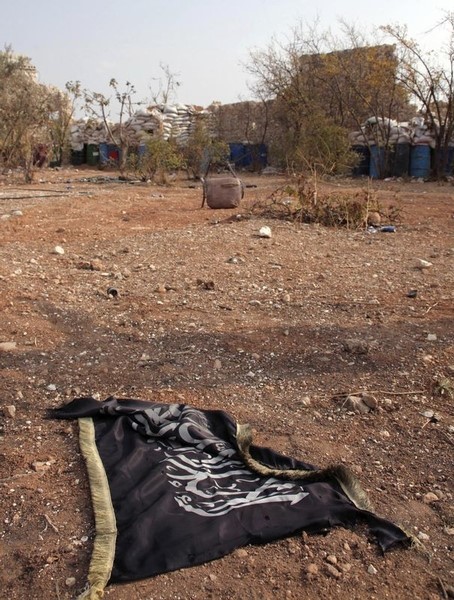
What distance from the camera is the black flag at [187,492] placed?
5.59 feet

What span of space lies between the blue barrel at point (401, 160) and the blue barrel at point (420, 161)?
90 millimetres

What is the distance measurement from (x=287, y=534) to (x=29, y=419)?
3.83 ft

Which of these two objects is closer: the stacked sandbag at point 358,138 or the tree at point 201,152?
the tree at point 201,152

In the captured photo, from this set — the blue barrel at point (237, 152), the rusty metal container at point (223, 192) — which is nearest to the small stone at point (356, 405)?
the rusty metal container at point (223, 192)

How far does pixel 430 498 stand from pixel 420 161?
1324cm

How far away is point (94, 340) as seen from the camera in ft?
10.8

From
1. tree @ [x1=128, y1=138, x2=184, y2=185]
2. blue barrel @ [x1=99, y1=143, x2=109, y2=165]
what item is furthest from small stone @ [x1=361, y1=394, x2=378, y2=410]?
blue barrel @ [x1=99, y1=143, x2=109, y2=165]

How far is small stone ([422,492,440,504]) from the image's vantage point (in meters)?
1.99

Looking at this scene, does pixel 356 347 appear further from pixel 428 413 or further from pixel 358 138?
pixel 358 138

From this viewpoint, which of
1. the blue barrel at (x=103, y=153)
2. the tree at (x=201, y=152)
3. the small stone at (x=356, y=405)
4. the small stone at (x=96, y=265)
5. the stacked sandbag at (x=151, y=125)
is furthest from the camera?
the blue barrel at (x=103, y=153)

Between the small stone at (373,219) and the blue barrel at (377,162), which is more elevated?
the blue barrel at (377,162)

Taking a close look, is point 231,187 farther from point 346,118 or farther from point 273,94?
point 273,94

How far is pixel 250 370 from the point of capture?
115 inches

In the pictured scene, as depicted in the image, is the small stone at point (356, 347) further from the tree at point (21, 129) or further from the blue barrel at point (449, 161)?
the blue barrel at point (449, 161)
